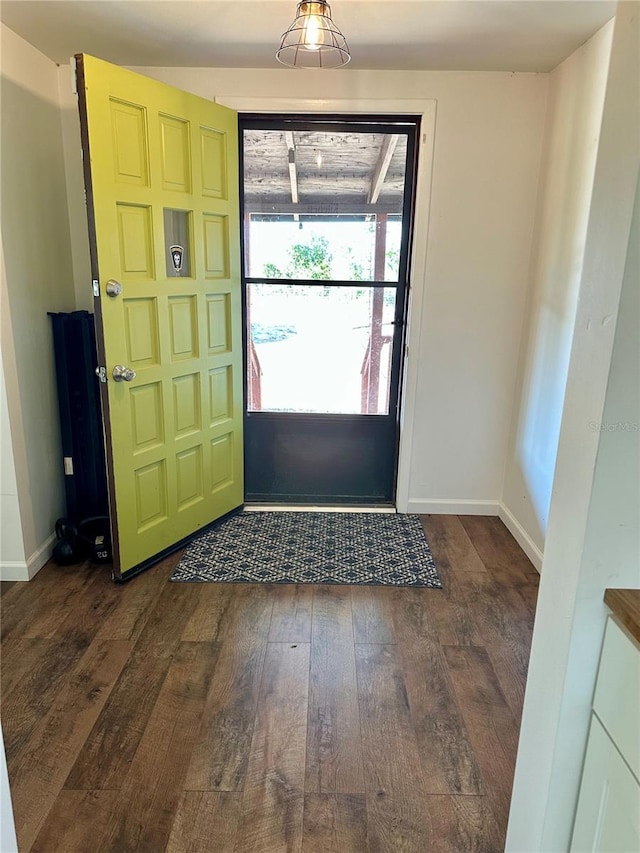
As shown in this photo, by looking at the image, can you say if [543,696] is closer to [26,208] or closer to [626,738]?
[626,738]

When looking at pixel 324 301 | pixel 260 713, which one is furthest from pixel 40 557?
pixel 324 301

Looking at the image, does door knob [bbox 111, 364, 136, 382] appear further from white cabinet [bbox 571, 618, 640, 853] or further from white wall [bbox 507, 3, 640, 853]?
white cabinet [bbox 571, 618, 640, 853]

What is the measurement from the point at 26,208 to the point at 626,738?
2.83m

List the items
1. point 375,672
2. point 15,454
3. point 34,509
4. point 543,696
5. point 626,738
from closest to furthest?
point 626,738, point 543,696, point 375,672, point 15,454, point 34,509

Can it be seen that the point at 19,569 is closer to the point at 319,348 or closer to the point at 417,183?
the point at 319,348

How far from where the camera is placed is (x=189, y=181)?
99.8 inches

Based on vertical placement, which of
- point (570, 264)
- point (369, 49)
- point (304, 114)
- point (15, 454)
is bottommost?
point (15, 454)

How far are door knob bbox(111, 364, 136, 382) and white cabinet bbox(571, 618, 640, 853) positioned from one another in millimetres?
2030

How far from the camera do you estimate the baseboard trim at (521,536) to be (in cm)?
272

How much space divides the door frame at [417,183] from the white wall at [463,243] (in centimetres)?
2

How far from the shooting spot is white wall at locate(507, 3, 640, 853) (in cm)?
78

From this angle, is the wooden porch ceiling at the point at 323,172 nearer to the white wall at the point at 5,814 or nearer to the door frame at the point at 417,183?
the door frame at the point at 417,183

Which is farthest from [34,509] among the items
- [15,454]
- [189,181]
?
[189,181]

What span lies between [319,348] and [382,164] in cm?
106
